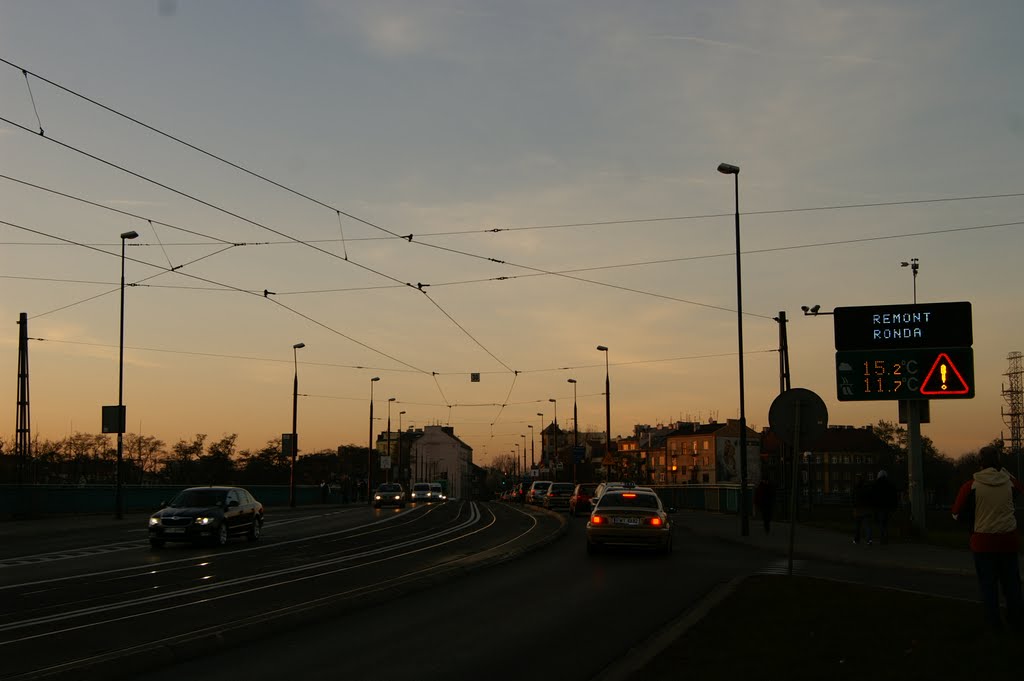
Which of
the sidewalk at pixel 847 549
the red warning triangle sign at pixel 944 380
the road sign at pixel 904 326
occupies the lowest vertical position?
the sidewalk at pixel 847 549

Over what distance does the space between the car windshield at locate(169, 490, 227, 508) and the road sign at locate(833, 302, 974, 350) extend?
1670cm

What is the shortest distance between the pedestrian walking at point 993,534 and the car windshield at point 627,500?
504 inches

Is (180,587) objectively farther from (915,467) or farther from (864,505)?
(915,467)

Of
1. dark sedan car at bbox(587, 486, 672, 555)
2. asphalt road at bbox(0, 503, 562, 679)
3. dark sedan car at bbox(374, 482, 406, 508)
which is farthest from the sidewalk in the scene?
dark sedan car at bbox(374, 482, 406, 508)

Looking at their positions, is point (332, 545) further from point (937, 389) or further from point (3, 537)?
point (937, 389)

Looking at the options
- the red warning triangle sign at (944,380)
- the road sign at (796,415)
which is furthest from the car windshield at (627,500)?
the road sign at (796,415)

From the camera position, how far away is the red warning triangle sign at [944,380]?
25.0 m

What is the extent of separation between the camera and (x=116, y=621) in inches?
476

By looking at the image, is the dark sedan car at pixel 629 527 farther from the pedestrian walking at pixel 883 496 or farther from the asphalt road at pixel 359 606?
the pedestrian walking at pixel 883 496

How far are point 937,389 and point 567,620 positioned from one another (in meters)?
16.4

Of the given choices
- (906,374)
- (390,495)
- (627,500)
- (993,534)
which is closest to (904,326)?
(906,374)

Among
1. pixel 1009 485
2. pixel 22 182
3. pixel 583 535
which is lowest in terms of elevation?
pixel 583 535

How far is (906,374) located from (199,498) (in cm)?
1857

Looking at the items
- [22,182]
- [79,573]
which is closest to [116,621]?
[79,573]
